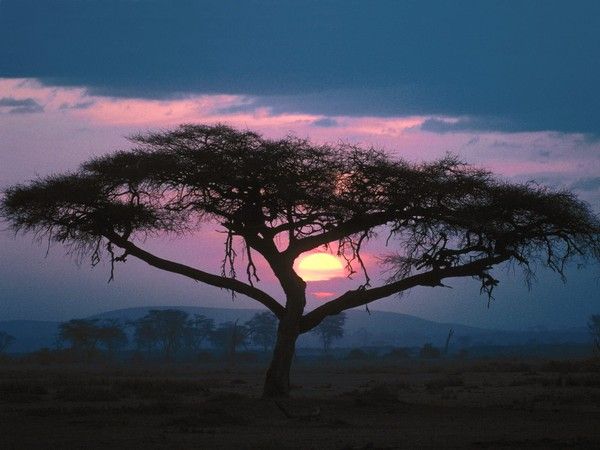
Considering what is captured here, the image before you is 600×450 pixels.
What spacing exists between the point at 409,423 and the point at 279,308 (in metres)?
6.49

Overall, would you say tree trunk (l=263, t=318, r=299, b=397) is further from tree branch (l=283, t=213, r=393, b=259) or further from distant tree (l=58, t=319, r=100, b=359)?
distant tree (l=58, t=319, r=100, b=359)

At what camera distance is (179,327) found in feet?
446

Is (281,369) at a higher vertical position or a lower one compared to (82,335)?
lower

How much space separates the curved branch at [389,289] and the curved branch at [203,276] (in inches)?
34.1

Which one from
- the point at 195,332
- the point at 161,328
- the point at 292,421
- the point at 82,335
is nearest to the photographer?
the point at 292,421

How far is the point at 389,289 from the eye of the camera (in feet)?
84.7

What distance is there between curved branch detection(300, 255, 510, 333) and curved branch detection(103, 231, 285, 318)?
866 mm

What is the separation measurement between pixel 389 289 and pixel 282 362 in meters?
3.35

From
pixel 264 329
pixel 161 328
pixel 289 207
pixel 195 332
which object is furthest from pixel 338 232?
pixel 264 329

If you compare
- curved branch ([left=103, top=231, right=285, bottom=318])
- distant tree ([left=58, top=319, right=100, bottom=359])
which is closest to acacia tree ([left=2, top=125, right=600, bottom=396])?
curved branch ([left=103, top=231, right=285, bottom=318])

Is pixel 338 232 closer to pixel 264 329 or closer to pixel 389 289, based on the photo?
pixel 389 289

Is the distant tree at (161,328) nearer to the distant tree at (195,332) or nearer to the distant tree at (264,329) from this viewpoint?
the distant tree at (195,332)

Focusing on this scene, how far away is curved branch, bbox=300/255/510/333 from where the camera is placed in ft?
83.7

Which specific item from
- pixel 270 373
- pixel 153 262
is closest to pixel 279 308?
pixel 270 373
